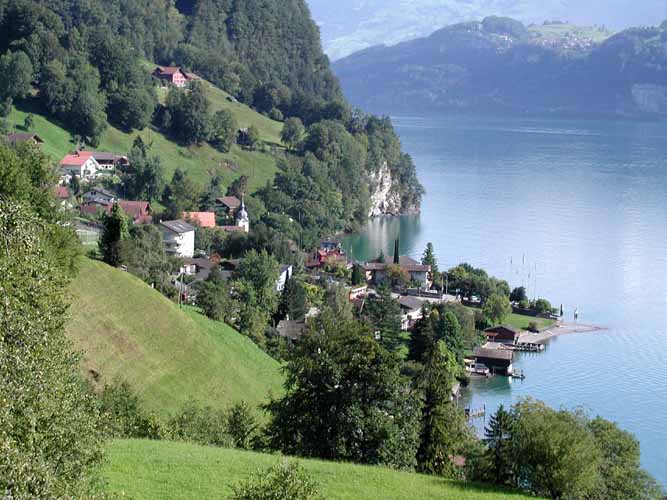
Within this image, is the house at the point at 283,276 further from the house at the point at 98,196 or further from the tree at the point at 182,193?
the house at the point at 98,196

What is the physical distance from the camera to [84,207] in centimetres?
4275

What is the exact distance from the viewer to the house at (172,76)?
63.6 meters

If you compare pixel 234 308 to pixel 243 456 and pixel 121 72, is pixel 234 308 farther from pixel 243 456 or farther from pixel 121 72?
pixel 121 72

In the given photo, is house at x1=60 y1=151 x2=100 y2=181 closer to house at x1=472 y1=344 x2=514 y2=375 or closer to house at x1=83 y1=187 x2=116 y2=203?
house at x1=83 y1=187 x2=116 y2=203

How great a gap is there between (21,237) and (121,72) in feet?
155

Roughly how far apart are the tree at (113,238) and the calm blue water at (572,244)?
1152cm

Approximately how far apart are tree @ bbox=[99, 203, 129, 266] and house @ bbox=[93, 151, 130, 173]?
2590 cm

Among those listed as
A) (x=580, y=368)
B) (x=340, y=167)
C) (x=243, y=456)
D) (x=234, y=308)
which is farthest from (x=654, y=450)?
(x=340, y=167)

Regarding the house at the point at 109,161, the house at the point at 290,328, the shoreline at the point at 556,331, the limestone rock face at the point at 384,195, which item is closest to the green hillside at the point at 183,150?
the house at the point at 109,161

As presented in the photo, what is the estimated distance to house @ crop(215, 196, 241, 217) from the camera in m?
48.8

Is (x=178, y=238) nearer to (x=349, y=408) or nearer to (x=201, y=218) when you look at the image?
(x=201, y=218)

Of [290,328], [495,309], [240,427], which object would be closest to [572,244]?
[495,309]

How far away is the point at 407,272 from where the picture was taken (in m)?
41.8

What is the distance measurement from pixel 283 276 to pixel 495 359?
927 centimetres
